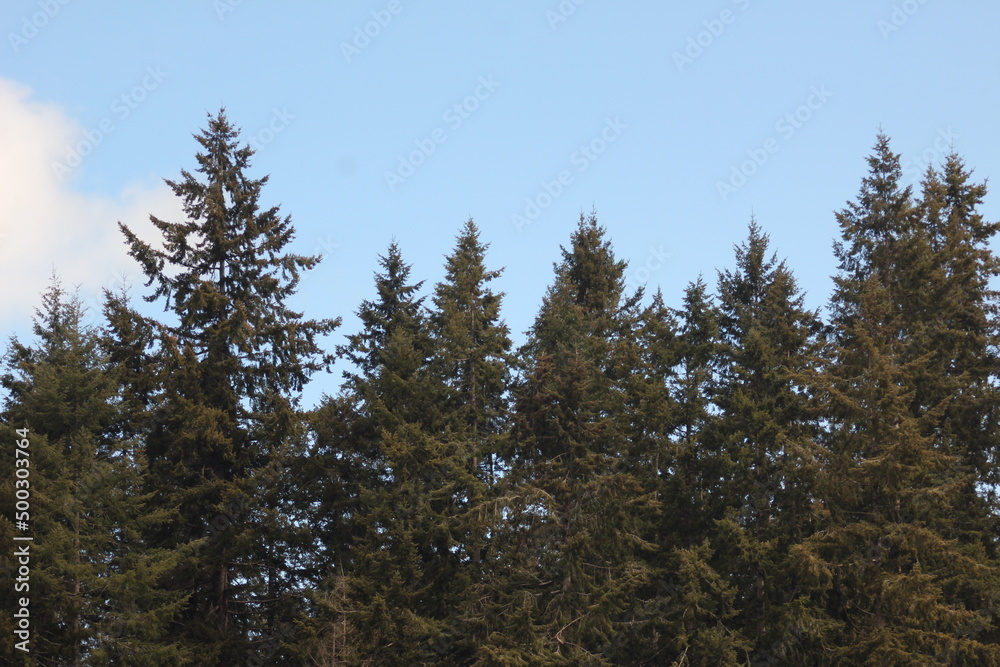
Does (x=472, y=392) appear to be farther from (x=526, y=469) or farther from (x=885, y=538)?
(x=885, y=538)

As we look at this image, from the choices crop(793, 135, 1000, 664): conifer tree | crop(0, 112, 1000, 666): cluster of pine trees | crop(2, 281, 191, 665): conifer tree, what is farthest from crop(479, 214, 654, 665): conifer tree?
crop(2, 281, 191, 665): conifer tree

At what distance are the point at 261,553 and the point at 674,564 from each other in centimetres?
1257

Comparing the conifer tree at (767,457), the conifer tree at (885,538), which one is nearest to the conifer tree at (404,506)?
the conifer tree at (767,457)

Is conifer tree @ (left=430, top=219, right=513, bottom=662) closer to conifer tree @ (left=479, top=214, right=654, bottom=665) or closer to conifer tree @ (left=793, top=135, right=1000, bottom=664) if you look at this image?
conifer tree @ (left=479, top=214, right=654, bottom=665)

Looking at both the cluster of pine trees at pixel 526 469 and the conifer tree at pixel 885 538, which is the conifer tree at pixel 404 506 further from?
the conifer tree at pixel 885 538

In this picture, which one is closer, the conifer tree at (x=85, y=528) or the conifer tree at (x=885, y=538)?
the conifer tree at (x=885, y=538)

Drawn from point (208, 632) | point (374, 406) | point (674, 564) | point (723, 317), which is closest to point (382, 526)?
point (374, 406)

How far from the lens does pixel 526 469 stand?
93.9 feet

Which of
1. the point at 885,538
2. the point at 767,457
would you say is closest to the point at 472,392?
the point at 767,457

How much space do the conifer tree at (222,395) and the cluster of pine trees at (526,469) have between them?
0.34 ft

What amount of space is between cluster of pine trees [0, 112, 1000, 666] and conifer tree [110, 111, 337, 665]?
0.10m

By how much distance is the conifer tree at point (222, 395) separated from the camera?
30.9m

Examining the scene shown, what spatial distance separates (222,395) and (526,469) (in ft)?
33.7

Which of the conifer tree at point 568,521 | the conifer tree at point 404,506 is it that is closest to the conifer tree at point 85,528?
the conifer tree at point 404,506
